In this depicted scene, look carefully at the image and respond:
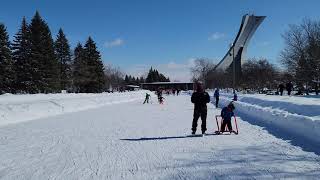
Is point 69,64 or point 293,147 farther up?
point 69,64

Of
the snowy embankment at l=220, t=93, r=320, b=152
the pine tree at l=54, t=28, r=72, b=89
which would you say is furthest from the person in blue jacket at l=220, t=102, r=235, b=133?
the pine tree at l=54, t=28, r=72, b=89

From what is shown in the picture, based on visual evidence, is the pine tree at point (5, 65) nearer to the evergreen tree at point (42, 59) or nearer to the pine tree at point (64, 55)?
the evergreen tree at point (42, 59)

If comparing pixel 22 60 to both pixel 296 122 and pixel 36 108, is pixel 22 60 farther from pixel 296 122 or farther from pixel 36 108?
pixel 296 122

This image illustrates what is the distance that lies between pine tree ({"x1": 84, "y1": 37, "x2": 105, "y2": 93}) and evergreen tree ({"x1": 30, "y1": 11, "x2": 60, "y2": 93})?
1643cm

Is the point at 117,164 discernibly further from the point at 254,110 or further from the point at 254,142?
the point at 254,110

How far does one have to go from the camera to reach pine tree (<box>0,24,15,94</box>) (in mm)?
49781

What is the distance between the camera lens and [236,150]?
29.7 feet

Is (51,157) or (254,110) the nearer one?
(51,157)

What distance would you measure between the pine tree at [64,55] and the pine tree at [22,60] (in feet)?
50.0

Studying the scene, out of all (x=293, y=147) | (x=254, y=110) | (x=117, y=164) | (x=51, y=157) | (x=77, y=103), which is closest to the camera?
(x=117, y=164)

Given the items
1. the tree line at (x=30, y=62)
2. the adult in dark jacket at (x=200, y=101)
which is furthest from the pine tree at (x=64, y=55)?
the adult in dark jacket at (x=200, y=101)

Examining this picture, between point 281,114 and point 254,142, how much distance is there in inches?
181

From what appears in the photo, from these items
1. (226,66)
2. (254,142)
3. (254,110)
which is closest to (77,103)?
(254,110)

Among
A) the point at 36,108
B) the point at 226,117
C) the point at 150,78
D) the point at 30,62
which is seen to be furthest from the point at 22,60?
the point at 150,78
